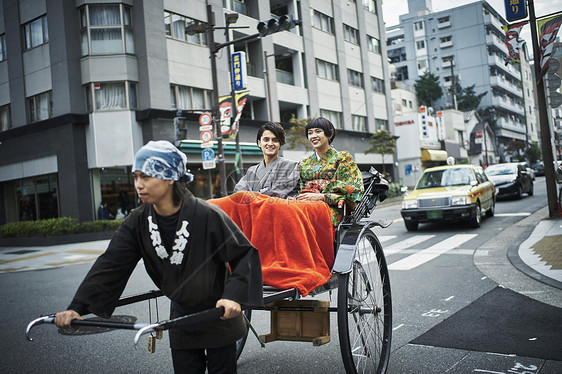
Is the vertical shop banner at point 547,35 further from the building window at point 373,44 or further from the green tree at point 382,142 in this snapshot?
the building window at point 373,44

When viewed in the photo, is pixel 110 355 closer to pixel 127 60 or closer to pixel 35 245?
pixel 35 245

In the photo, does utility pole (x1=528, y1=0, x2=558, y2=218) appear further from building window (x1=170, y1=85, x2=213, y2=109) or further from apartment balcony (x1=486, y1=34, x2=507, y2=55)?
apartment balcony (x1=486, y1=34, x2=507, y2=55)

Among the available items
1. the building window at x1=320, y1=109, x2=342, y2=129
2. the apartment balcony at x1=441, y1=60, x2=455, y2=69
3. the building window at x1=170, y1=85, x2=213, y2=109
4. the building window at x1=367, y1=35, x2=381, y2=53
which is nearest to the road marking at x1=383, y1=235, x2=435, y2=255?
the building window at x1=170, y1=85, x2=213, y2=109

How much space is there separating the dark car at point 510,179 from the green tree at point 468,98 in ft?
147

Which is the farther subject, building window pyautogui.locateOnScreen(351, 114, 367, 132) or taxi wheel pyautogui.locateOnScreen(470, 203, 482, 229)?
building window pyautogui.locateOnScreen(351, 114, 367, 132)

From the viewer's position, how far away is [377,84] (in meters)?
39.8

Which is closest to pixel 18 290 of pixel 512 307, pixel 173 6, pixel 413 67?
pixel 512 307

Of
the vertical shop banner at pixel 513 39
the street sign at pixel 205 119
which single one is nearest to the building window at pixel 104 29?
the street sign at pixel 205 119

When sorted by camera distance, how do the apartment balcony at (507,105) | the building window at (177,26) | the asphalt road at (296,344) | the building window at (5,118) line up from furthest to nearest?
the apartment balcony at (507,105), the building window at (5,118), the building window at (177,26), the asphalt road at (296,344)

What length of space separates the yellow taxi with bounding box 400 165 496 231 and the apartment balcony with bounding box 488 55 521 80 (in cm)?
5680

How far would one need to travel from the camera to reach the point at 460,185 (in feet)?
42.1

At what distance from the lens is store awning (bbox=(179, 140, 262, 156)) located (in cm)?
2195

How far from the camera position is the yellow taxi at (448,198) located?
465 inches

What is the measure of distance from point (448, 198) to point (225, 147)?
47.2ft
